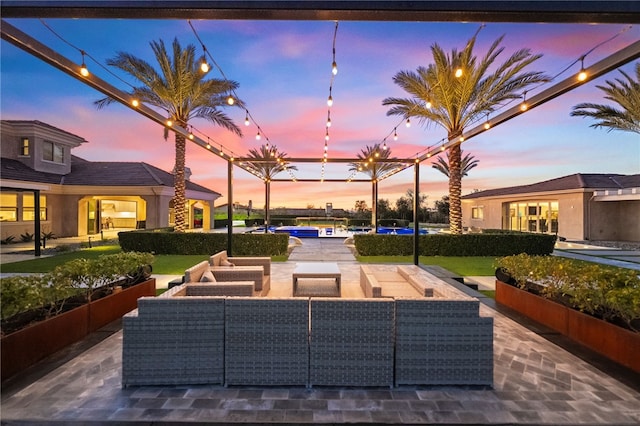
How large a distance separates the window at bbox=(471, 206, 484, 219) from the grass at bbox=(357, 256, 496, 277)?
17323 millimetres

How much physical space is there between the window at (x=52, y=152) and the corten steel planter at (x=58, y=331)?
17.3 meters

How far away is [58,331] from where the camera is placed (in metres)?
3.93

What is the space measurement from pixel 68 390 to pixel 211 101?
12733mm

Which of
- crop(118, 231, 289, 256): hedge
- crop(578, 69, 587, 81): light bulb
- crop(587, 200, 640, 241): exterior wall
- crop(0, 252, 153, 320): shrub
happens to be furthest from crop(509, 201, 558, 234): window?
crop(0, 252, 153, 320): shrub

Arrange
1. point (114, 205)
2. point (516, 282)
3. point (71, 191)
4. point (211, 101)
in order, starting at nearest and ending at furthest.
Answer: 1. point (516, 282)
2. point (211, 101)
3. point (71, 191)
4. point (114, 205)

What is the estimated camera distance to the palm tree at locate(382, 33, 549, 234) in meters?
11.6

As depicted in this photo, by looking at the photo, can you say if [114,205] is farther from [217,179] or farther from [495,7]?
[495,7]

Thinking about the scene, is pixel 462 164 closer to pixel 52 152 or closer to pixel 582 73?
pixel 582 73

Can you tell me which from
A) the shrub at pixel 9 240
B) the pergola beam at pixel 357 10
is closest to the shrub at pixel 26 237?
the shrub at pixel 9 240

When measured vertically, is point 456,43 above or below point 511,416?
above

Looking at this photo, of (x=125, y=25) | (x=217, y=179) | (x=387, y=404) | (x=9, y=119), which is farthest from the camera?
(x=217, y=179)

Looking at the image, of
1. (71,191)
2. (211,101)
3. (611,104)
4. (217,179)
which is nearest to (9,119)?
(71,191)

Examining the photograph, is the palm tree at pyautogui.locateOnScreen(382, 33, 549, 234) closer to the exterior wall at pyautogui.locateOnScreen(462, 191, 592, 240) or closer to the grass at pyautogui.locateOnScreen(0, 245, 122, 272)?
the exterior wall at pyautogui.locateOnScreen(462, 191, 592, 240)

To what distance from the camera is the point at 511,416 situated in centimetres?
266
